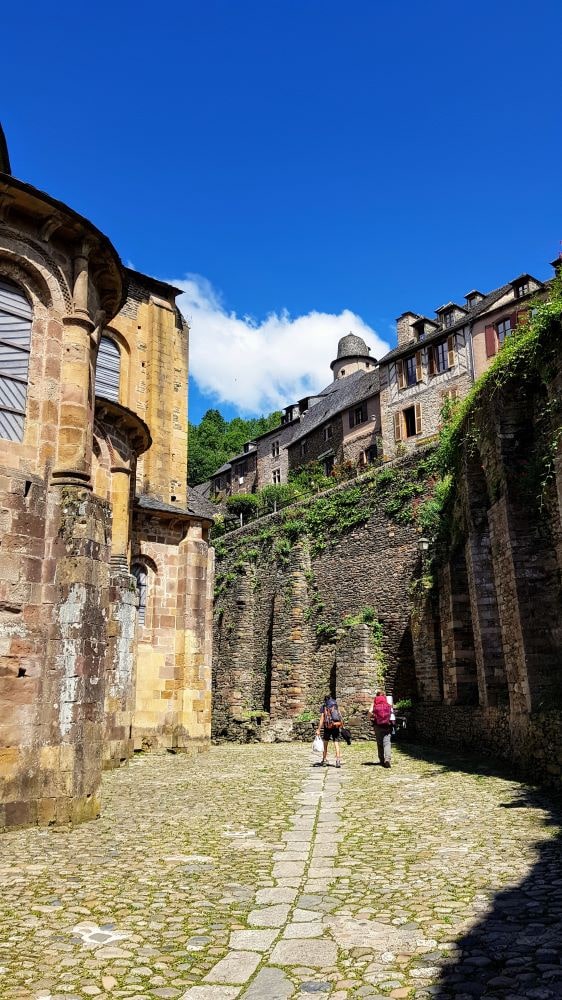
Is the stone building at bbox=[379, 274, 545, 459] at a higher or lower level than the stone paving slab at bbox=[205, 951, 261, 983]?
higher

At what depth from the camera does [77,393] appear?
34.2ft

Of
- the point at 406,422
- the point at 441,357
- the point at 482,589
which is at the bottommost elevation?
the point at 482,589

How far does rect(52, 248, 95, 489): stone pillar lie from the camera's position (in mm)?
10094

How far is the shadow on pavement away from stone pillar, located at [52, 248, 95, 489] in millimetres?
7162

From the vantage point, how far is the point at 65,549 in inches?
379

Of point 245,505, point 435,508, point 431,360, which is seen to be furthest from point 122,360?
point 245,505

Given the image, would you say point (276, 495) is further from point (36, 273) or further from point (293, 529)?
point (36, 273)

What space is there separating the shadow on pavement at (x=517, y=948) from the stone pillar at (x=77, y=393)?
7.16 m

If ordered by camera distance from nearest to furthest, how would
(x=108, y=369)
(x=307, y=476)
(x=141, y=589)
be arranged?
(x=141, y=589)
(x=108, y=369)
(x=307, y=476)

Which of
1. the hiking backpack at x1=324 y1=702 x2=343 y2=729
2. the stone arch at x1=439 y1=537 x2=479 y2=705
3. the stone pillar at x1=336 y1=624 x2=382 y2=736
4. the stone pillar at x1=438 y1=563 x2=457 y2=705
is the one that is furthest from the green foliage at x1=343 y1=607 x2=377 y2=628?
the hiking backpack at x1=324 y1=702 x2=343 y2=729

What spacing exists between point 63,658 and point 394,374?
107 ft

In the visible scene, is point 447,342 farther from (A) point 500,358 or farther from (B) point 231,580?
(A) point 500,358

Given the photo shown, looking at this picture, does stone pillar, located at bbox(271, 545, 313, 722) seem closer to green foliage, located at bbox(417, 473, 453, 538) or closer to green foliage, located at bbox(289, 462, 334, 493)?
green foliage, located at bbox(417, 473, 453, 538)

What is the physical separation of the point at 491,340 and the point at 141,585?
871 inches
